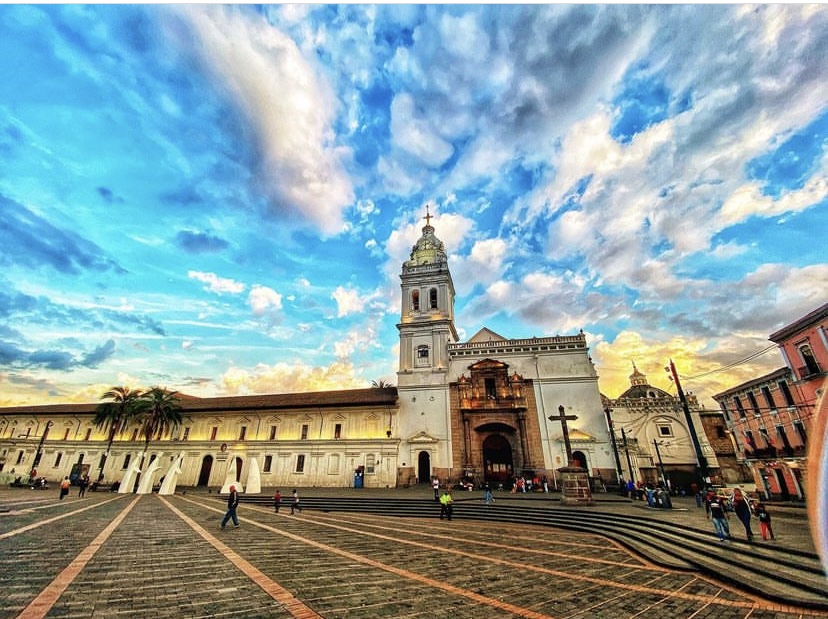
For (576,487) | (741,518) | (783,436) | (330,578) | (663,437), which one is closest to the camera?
(330,578)

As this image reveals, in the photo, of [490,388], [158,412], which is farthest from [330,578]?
[158,412]

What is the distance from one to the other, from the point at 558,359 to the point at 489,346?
6.71 metres

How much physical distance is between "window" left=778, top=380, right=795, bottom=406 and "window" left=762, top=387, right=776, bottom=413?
141 cm

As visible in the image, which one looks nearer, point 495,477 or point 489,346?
point 495,477

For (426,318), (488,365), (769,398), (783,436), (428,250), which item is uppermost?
(428,250)

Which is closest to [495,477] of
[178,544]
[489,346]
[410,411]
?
[410,411]

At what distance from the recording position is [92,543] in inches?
390

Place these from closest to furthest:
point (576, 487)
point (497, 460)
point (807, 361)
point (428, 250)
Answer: point (576, 487) < point (807, 361) < point (497, 460) < point (428, 250)

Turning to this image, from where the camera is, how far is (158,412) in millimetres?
37062

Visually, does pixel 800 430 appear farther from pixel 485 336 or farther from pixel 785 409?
pixel 485 336

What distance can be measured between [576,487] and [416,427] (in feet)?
54.7

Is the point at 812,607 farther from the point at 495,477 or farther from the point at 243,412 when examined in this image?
the point at 243,412

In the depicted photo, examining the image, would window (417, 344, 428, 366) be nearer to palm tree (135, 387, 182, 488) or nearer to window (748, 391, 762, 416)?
palm tree (135, 387, 182, 488)

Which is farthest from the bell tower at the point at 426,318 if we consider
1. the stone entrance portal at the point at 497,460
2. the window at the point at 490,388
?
the stone entrance portal at the point at 497,460
